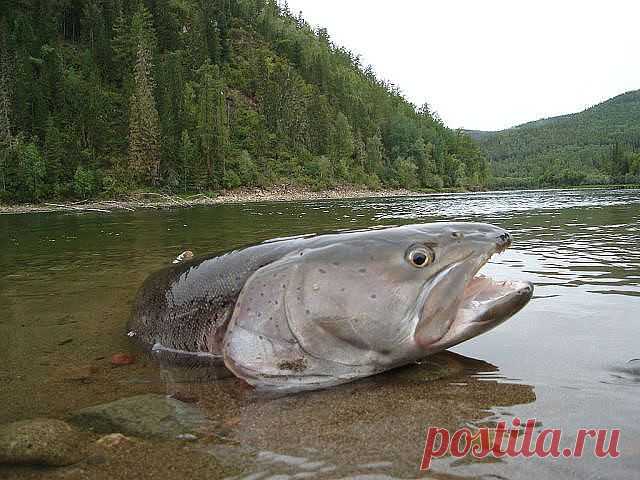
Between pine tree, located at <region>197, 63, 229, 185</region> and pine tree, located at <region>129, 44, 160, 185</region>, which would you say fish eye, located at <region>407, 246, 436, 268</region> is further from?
pine tree, located at <region>197, 63, 229, 185</region>

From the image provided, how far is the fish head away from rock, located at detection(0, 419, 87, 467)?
91 cm

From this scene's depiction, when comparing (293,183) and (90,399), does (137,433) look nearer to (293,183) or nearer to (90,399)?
(90,399)

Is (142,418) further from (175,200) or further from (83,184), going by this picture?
(83,184)

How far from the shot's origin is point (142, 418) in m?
2.47

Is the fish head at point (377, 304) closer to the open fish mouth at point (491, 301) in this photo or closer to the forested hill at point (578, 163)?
the open fish mouth at point (491, 301)

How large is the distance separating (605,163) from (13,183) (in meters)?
133

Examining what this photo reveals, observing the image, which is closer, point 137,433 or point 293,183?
point 137,433

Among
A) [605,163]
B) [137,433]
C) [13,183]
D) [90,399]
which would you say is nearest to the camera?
[137,433]

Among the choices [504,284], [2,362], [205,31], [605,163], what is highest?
[205,31]

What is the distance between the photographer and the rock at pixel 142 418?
7.81 ft

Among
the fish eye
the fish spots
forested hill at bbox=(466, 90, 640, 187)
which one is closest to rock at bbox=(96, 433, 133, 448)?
the fish spots

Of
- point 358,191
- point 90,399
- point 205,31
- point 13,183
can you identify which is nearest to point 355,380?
point 90,399

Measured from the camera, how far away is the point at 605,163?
130 m

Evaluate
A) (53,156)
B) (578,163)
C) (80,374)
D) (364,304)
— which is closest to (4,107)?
(53,156)
